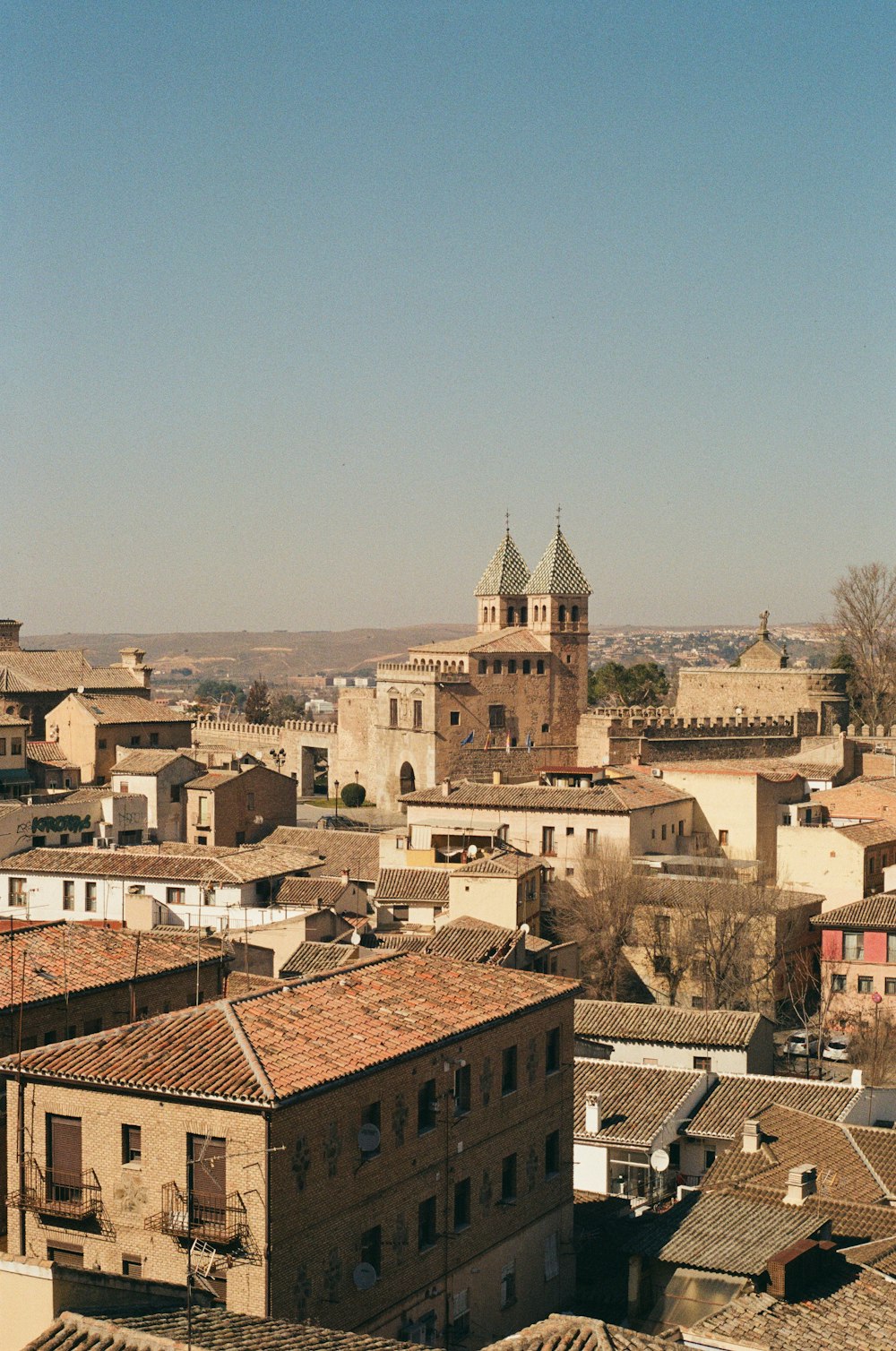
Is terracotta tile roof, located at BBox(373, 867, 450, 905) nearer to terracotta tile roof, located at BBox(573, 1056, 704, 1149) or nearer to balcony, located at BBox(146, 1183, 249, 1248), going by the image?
terracotta tile roof, located at BBox(573, 1056, 704, 1149)

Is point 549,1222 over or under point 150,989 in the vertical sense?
under

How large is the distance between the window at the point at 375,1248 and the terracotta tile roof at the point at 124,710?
33.6 metres

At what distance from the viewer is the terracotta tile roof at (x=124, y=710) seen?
48.8 m

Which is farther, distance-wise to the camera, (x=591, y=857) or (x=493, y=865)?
(x=591, y=857)

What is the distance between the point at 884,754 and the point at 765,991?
15.7 meters

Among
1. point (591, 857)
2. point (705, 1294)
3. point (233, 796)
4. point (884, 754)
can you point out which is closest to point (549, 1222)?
point (705, 1294)

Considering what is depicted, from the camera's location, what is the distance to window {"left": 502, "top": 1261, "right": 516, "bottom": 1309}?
57.0 feet

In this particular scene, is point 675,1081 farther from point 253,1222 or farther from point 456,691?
point 456,691

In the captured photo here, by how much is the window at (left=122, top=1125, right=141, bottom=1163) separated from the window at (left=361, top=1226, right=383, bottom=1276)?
1976mm

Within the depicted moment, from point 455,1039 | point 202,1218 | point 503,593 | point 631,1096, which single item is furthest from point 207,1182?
point 503,593

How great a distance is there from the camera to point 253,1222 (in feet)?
46.7

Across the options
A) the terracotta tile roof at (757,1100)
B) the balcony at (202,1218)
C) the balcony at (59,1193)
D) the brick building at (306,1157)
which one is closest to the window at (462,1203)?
the brick building at (306,1157)

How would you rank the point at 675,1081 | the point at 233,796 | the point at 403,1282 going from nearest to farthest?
the point at 403,1282
the point at 675,1081
the point at 233,796

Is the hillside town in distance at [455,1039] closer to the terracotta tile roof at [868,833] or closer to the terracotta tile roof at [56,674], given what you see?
the terracotta tile roof at [868,833]
